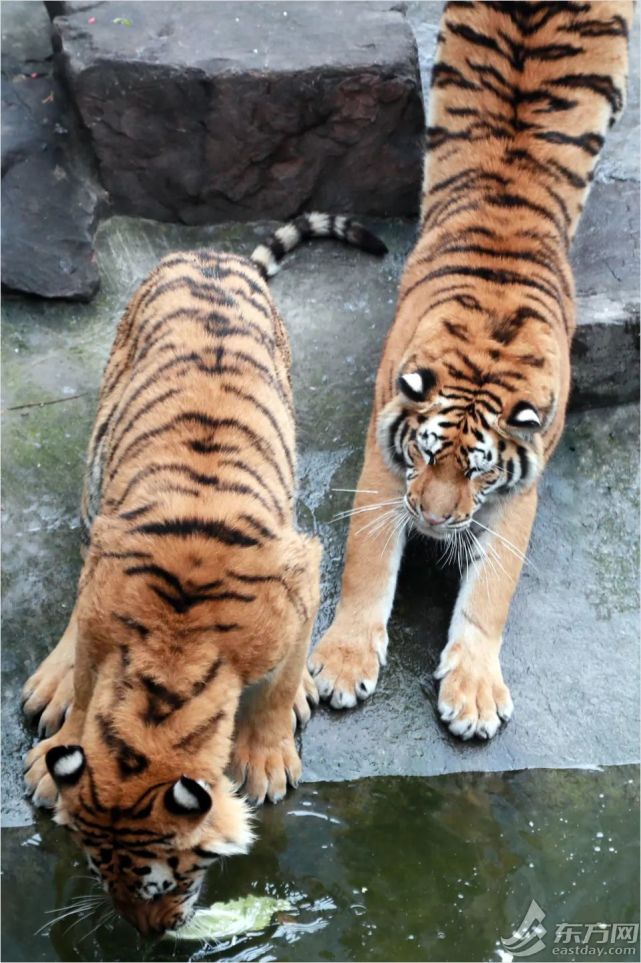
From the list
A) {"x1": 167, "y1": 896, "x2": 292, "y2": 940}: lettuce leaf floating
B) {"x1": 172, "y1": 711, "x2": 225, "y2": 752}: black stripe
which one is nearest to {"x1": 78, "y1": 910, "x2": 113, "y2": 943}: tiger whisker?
{"x1": 167, "y1": 896, "x2": 292, "y2": 940}: lettuce leaf floating

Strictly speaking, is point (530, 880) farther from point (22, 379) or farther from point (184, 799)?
point (22, 379)

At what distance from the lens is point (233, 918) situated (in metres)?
3.71

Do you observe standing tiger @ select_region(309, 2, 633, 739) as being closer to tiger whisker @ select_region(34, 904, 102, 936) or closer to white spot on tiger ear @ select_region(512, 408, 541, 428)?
white spot on tiger ear @ select_region(512, 408, 541, 428)

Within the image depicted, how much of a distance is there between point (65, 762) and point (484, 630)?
198cm

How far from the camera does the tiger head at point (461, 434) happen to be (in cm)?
424

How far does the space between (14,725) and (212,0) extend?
3907mm

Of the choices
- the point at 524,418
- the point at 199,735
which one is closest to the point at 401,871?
the point at 199,735

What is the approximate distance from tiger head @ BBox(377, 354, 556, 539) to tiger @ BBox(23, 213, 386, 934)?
18.1 inches

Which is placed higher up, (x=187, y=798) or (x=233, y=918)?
(x=187, y=798)

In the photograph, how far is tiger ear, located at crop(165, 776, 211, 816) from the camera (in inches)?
113

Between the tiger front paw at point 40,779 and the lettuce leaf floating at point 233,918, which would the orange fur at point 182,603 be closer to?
the tiger front paw at point 40,779

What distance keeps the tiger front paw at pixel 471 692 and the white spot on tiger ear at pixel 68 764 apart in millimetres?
1721

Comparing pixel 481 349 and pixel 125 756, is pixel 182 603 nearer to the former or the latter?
pixel 125 756

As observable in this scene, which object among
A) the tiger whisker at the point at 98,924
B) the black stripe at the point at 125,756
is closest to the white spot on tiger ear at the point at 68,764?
the black stripe at the point at 125,756
